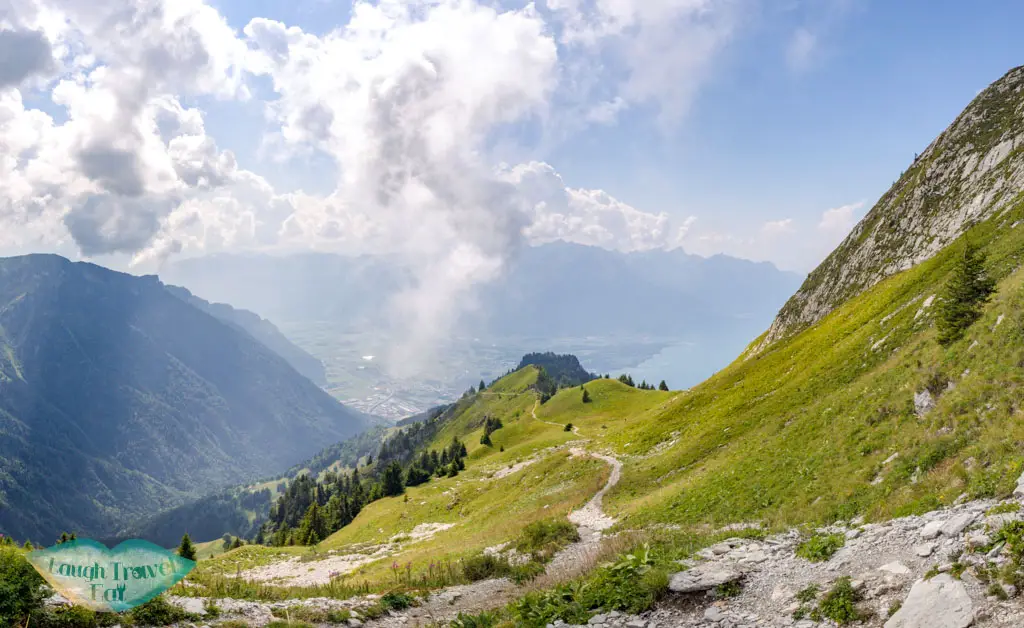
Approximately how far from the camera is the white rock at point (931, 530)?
11.2m

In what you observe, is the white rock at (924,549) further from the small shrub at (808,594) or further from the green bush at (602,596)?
the green bush at (602,596)

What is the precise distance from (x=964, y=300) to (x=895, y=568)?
78.3ft

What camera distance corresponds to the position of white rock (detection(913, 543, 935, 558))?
34.3ft

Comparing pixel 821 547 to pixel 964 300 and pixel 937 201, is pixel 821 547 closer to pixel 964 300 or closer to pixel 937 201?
pixel 964 300

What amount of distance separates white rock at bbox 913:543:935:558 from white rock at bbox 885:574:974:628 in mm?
1386

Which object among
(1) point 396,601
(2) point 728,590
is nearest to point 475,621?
(1) point 396,601

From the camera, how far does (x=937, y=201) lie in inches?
2746

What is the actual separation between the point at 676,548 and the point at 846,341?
134 feet

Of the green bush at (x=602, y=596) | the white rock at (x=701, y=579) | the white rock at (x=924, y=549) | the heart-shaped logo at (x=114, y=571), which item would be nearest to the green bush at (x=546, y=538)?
the green bush at (x=602, y=596)

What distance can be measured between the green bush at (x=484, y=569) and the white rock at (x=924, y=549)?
13997 mm

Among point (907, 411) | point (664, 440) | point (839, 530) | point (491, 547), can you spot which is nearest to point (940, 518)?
point (839, 530)

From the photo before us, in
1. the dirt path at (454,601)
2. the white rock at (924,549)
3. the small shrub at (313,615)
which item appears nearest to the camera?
the white rock at (924,549)

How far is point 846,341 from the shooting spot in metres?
46.5

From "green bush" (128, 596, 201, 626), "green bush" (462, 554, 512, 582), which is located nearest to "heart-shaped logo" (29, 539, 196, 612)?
"green bush" (128, 596, 201, 626)
